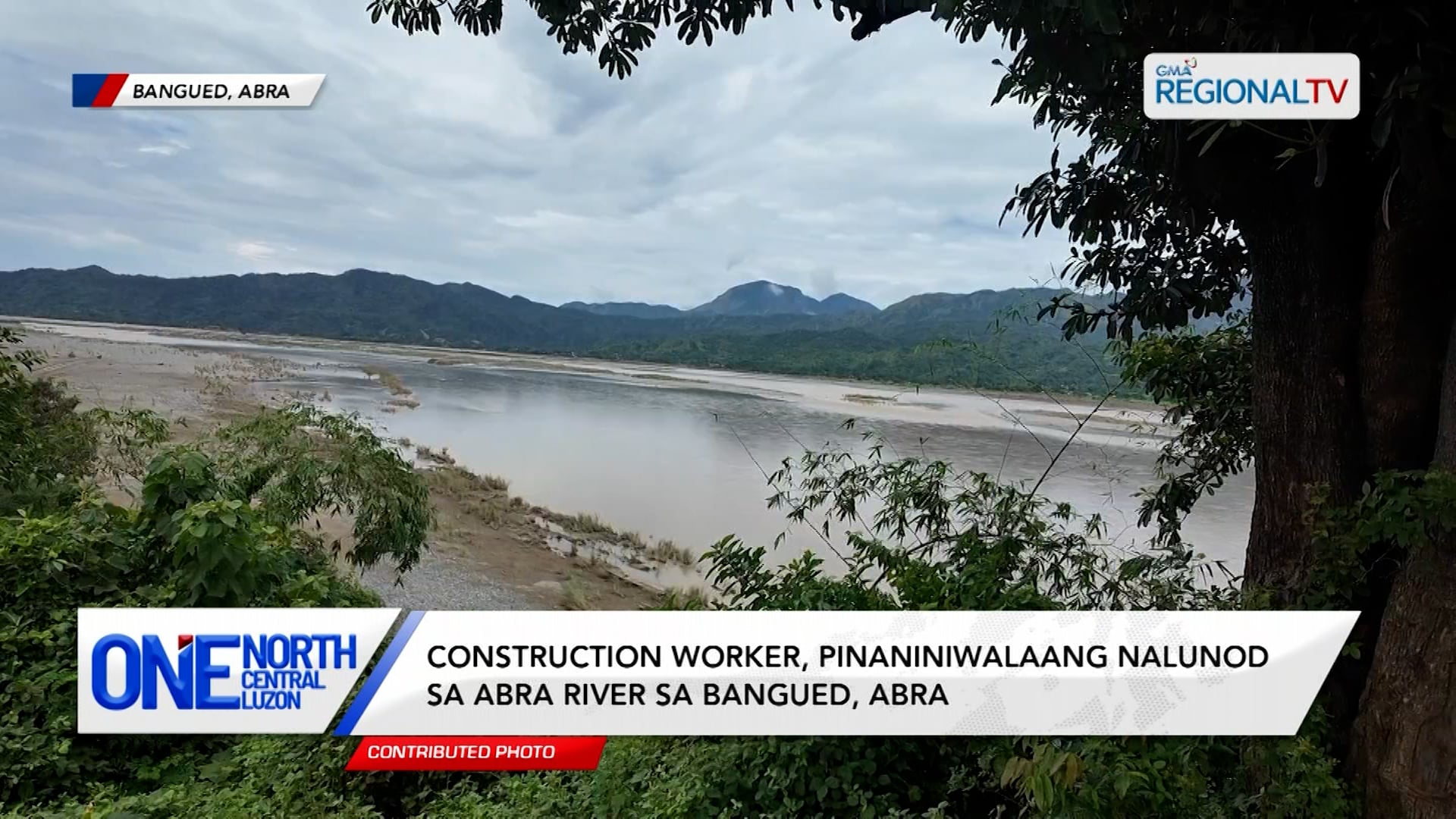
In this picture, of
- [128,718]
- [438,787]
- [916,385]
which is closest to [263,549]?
[128,718]

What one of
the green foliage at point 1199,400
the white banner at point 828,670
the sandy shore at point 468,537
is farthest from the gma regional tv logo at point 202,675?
the green foliage at point 1199,400

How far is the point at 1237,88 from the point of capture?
1429 millimetres

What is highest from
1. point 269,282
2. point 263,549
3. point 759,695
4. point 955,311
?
point 269,282

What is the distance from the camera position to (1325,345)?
1.69m

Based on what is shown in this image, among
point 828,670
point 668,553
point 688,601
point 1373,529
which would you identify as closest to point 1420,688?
point 1373,529

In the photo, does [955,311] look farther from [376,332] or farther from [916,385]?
[376,332]

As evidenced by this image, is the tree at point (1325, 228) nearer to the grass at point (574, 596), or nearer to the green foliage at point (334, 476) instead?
the green foliage at point (334, 476)

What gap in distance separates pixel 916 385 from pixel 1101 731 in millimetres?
1481

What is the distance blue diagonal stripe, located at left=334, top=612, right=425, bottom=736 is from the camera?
183 cm

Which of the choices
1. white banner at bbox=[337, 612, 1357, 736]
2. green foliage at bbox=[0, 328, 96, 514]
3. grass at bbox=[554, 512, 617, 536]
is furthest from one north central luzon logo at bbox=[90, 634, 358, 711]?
grass at bbox=[554, 512, 617, 536]

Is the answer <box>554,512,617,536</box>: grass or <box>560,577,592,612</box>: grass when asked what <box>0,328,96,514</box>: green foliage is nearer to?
<box>560,577,592,612</box>: grass

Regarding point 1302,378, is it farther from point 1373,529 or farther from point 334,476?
point 334,476

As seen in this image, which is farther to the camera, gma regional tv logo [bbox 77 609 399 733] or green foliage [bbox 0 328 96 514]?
green foliage [bbox 0 328 96 514]

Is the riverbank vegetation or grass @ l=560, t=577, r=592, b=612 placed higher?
the riverbank vegetation
